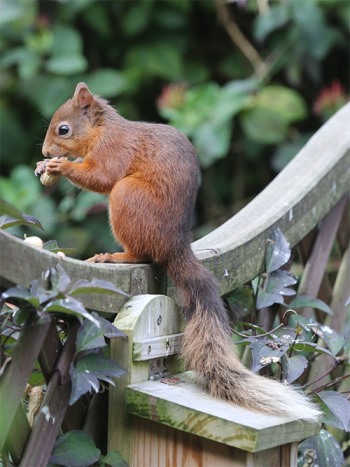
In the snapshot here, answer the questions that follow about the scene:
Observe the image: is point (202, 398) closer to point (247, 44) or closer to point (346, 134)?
point (346, 134)

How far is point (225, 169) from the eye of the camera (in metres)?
4.84

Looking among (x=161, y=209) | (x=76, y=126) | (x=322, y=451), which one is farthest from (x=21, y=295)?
(x=76, y=126)

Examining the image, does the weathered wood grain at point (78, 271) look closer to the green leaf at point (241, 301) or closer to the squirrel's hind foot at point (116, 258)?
the squirrel's hind foot at point (116, 258)

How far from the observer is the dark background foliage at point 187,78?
4246 millimetres

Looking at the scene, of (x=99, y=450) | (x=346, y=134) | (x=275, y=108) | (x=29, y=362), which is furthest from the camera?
(x=275, y=108)

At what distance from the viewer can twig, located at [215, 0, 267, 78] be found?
4633 mm

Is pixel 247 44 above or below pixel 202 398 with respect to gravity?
above

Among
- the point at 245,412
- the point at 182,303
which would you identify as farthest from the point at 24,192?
the point at 245,412

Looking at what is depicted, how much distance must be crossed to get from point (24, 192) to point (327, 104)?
1.45 metres

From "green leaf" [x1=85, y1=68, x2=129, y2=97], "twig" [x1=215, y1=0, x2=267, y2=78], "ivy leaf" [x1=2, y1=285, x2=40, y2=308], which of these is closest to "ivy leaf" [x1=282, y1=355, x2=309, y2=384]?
"ivy leaf" [x1=2, y1=285, x2=40, y2=308]

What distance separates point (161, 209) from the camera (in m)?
1.72

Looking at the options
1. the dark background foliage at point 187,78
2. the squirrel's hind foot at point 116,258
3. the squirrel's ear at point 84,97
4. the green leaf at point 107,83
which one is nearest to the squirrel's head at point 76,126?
the squirrel's ear at point 84,97

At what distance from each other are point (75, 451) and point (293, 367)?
1.55 feet

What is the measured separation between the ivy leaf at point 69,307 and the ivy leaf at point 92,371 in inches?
4.5
